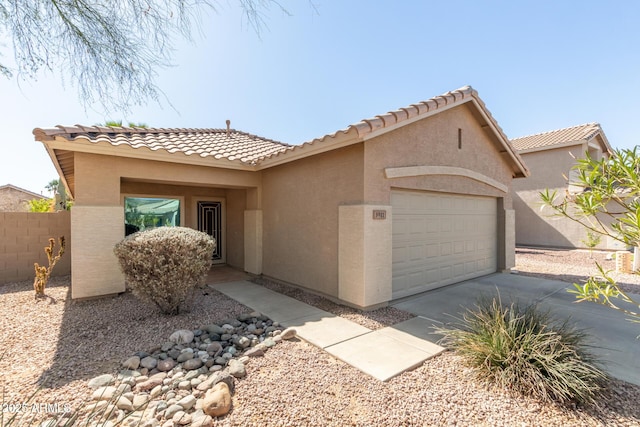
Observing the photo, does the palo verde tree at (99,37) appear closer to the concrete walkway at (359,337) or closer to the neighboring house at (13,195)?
the concrete walkway at (359,337)

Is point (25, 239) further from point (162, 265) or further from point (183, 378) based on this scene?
→ point (183, 378)

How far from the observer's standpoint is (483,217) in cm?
1092

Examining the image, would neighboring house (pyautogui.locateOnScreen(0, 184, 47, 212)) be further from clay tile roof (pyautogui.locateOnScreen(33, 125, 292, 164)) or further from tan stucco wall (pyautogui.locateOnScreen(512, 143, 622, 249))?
tan stucco wall (pyautogui.locateOnScreen(512, 143, 622, 249))

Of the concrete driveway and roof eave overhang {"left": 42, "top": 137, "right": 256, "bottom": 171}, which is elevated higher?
roof eave overhang {"left": 42, "top": 137, "right": 256, "bottom": 171}

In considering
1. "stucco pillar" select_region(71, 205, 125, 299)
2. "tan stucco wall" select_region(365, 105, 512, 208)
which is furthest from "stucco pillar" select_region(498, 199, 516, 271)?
"stucco pillar" select_region(71, 205, 125, 299)

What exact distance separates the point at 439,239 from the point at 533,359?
17.2 feet

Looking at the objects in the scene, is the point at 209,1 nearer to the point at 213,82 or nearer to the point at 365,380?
the point at 213,82

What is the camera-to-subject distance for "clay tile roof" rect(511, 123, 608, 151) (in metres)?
18.9

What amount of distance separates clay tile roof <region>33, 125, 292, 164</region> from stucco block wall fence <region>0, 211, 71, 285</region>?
4.23 metres

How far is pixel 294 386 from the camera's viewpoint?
3.95 meters

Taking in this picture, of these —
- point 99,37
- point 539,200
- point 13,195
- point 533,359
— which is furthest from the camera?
point 13,195

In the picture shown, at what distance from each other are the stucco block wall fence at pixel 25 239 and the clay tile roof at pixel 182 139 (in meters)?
4.23

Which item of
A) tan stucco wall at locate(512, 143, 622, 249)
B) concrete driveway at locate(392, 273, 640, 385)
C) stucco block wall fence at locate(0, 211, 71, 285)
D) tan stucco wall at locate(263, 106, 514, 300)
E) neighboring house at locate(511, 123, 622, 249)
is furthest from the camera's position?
tan stucco wall at locate(512, 143, 622, 249)

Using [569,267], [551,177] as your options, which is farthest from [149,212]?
[551,177]
